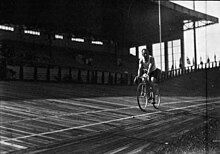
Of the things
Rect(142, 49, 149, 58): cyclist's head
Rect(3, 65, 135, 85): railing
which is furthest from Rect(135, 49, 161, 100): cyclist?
Rect(3, 65, 135, 85): railing

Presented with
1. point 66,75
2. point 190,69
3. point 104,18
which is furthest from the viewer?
point 104,18

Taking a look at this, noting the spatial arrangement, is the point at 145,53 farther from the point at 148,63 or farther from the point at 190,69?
the point at 190,69

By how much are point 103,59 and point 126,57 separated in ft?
0.72

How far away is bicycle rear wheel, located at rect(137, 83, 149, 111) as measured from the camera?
291 cm

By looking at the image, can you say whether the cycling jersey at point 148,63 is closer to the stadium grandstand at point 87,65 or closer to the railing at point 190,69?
the stadium grandstand at point 87,65

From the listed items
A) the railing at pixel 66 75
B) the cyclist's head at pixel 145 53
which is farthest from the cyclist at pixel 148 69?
the railing at pixel 66 75

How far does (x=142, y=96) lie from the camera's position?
9.59 ft

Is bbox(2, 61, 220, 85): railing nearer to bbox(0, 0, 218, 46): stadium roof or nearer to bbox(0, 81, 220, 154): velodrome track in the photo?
bbox(0, 81, 220, 154): velodrome track

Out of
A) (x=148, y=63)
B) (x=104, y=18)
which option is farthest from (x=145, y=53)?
(x=104, y=18)

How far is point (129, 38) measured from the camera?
2969mm

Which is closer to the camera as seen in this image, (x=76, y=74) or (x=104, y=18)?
(x=76, y=74)

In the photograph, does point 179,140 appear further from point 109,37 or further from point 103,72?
point 109,37

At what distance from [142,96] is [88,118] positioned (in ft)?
1.75

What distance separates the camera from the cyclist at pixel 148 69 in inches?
113
